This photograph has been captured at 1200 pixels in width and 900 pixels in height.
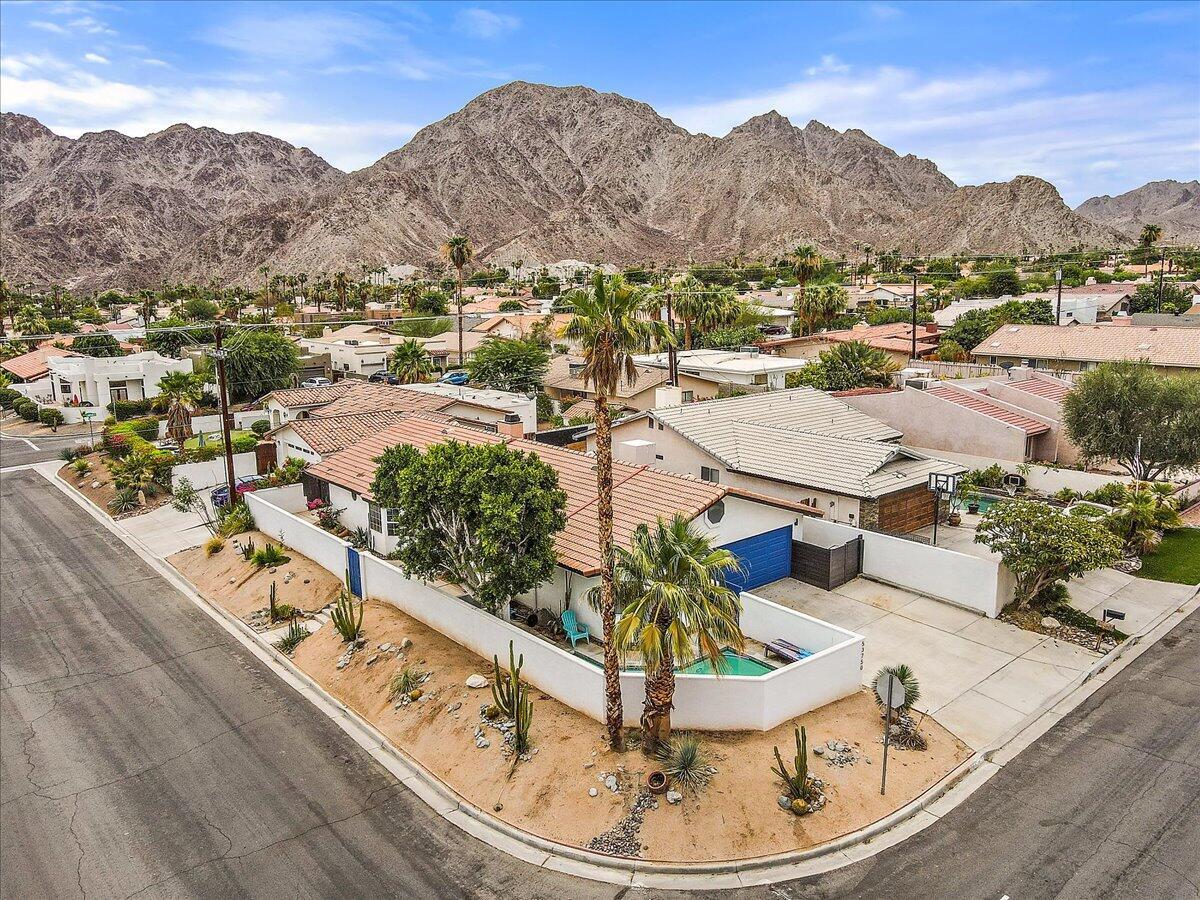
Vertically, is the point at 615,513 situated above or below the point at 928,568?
above

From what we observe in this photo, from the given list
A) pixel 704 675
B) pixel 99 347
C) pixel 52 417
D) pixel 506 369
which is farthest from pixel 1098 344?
pixel 99 347

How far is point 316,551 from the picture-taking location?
27.2 m

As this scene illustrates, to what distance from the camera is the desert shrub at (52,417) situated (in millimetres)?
58656

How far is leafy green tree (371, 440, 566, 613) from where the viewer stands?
17.8 metres

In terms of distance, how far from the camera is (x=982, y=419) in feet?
117

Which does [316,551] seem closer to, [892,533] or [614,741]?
[614,741]

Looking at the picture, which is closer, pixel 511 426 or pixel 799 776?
pixel 799 776

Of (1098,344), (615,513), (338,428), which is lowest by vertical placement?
(615,513)

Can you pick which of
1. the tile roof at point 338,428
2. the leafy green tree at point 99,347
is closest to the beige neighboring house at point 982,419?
the tile roof at point 338,428

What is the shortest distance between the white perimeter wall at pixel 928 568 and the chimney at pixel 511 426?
51.8ft

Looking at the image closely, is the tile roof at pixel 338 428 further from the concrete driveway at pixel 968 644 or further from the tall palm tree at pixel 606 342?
the tall palm tree at pixel 606 342

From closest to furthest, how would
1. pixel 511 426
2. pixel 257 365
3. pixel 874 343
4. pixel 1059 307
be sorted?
1. pixel 511 426
2. pixel 257 365
3. pixel 1059 307
4. pixel 874 343

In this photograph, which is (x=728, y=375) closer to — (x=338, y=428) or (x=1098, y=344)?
(x=1098, y=344)

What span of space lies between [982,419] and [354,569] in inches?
1093
